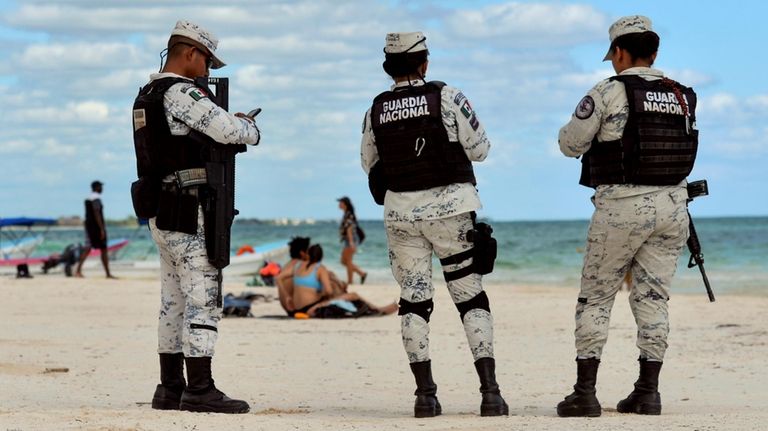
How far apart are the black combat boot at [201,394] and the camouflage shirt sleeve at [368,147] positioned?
1.35 meters

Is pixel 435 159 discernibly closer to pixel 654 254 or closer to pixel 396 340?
pixel 654 254

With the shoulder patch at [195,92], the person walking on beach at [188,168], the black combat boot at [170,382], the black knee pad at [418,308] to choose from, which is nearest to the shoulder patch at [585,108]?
the black knee pad at [418,308]

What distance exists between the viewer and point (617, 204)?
19.9ft

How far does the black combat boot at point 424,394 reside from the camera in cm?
606

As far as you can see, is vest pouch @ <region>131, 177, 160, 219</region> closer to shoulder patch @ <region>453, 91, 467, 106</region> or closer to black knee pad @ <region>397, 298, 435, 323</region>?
black knee pad @ <region>397, 298, 435, 323</region>

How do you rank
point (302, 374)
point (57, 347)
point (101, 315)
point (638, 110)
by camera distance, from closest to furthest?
1. point (638, 110)
2. point (302, 374)
3. point (57, 347)
4. point (101, 315)

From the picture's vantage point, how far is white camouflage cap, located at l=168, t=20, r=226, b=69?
5957 millimetres

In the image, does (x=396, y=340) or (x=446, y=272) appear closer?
(x=446, y=272)

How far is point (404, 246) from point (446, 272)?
10.3 inches

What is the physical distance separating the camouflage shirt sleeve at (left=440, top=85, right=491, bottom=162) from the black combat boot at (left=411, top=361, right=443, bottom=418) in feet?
3.73

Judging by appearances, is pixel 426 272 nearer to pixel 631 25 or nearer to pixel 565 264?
pixel 631 25

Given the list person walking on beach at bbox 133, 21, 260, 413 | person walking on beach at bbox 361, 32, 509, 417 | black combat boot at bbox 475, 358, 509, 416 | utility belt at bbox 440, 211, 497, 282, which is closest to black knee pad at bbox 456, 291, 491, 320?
person walking on beach at bbox 361, 32, 509, 417

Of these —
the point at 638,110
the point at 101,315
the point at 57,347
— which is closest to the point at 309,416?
the point at 638,110

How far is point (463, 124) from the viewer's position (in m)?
5.99
